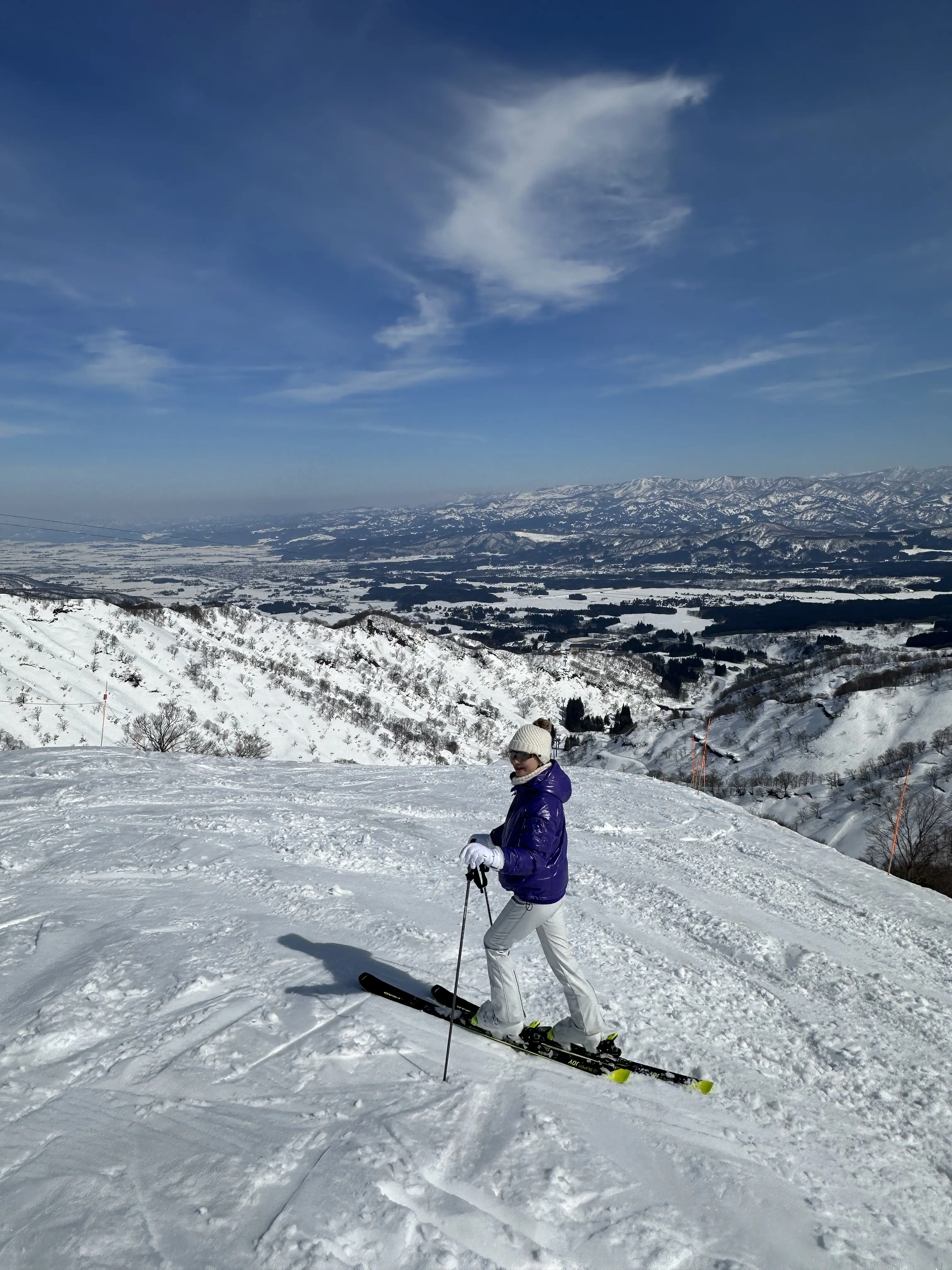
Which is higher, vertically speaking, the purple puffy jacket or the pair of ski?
the purple puffy jacket

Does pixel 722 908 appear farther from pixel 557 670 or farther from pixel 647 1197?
pixel 557 670

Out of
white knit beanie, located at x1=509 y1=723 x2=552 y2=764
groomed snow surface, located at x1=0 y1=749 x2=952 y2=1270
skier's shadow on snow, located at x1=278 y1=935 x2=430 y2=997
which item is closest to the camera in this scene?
groomed snow surface, located at x1=0 y1=749 x2=952 y2=1270

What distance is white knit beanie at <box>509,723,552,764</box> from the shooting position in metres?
4.94

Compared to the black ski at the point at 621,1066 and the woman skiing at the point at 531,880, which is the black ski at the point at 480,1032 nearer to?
the black ski at the point at 621,1066

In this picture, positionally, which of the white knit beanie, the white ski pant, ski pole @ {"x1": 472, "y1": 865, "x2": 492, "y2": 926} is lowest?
the white ski pant

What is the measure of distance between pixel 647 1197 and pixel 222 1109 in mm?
2915

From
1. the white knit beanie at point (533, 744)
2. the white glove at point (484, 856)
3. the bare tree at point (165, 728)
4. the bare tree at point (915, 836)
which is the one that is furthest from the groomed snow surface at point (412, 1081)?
the bare tree at point (165, 728)

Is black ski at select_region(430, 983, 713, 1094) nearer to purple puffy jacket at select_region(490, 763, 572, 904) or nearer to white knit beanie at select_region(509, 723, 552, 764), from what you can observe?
purple puffy jacket at select_region(490, 763, 572, 904)

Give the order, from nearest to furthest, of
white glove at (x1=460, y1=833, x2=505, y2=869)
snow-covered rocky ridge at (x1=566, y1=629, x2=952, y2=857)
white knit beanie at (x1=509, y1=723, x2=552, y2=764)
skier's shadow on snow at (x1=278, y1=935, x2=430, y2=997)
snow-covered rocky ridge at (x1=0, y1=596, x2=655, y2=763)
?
white glove at (x1=460, y1=833, x2=505, y2=869) → white knit beanie at (x1=509, y1=723, x2=552, y2=764) → skier's shadow on snow at (x1=278, y1=935, x2=430, y2=997) → snow-covered rocky ridge at (x1=0, y1=596, x2=655, y2=763) → snow-covered rocky ridge at (x1=566, y1=629, x2=952, y2=857)

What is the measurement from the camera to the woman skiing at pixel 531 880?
4.88m

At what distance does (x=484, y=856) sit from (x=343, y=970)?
2.77 meters

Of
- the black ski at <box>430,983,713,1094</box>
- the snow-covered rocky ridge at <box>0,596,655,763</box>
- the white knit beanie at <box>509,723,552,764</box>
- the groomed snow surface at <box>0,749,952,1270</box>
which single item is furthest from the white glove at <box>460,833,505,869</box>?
the snow-covered rocky ridge at <box>0,596,655,763</box>

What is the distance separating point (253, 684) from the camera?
73.6m

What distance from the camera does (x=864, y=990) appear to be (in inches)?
313
